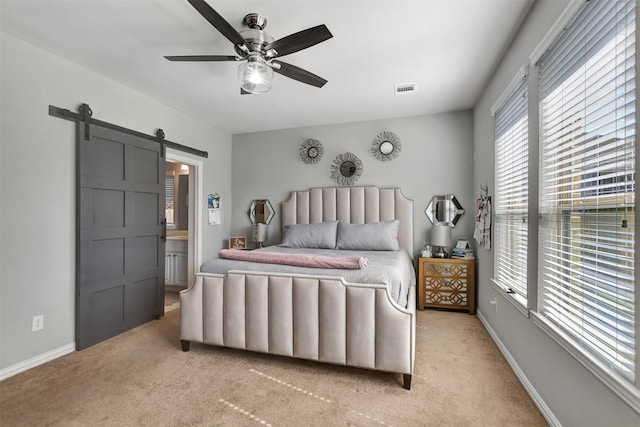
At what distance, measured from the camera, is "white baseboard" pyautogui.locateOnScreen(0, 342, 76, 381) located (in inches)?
82.8

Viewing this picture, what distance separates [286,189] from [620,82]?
3.78m

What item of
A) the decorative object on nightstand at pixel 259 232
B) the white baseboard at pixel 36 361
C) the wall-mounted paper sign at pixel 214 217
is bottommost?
the white baseboard at pixel 36 361

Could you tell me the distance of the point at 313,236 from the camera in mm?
3783

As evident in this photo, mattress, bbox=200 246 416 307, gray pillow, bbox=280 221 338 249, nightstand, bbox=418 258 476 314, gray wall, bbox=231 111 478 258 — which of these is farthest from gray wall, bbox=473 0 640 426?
gray pillow, bbox=280 221 338 249

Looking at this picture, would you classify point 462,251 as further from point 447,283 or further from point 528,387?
point 528,387

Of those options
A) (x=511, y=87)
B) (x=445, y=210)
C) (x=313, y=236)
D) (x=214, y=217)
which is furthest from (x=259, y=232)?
(x=511, y=87)

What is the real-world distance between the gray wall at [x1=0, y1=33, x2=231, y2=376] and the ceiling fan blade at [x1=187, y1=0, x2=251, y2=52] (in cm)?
174

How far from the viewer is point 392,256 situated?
3104mm

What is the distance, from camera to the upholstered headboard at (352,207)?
390 cm

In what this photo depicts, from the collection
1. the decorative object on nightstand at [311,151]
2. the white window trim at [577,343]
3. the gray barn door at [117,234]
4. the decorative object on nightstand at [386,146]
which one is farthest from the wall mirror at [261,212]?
the white window trim at [577,343]

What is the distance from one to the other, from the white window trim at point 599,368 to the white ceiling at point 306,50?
6.33 feet

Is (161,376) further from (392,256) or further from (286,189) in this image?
(286,189)

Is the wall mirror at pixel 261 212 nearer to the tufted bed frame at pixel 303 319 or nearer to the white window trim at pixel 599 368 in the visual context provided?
the tufted bed frame at pixel 303 319

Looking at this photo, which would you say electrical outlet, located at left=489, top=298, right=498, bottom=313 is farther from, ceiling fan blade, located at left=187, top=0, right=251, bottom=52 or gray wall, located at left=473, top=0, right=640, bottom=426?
ceiling fan blade, located at left=187, top=0, right=251, bottom=52
